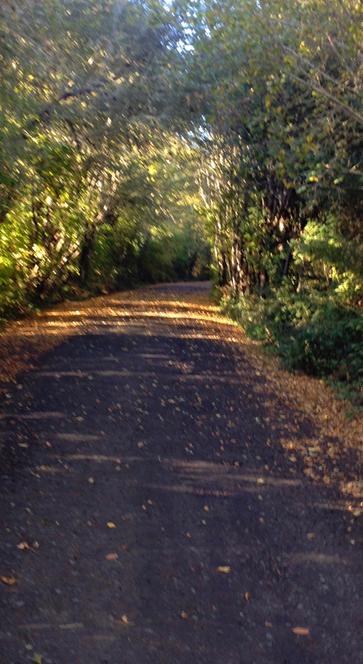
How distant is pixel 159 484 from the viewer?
7.81m

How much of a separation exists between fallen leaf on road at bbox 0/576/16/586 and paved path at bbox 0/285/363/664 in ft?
0.05

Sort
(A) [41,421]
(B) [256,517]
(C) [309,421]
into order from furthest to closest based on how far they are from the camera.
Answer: (C) [309,421] < (A) [41,421] < (B) [256,517]

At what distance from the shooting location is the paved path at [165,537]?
4.88m

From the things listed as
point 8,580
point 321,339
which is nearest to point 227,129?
point 321,339

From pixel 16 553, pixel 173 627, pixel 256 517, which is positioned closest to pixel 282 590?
pixel 173 627

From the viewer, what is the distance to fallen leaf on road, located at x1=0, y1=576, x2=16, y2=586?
18.0 feet

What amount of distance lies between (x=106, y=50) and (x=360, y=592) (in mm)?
12493

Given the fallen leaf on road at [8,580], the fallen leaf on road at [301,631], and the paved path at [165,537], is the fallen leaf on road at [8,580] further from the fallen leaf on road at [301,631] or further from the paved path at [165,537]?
the fallen leaf on road at [301,631]

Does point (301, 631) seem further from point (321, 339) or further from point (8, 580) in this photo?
point (321, 339)

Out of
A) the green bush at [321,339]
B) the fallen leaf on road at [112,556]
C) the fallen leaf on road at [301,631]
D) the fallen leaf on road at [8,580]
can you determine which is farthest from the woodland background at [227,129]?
the fallen leaf on road at [8,580]

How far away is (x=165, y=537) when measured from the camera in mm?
6516

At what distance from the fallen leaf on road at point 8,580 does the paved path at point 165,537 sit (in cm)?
2

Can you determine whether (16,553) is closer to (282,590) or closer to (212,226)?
(282,590)

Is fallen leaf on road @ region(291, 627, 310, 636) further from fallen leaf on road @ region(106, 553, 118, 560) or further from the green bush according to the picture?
the green bush
